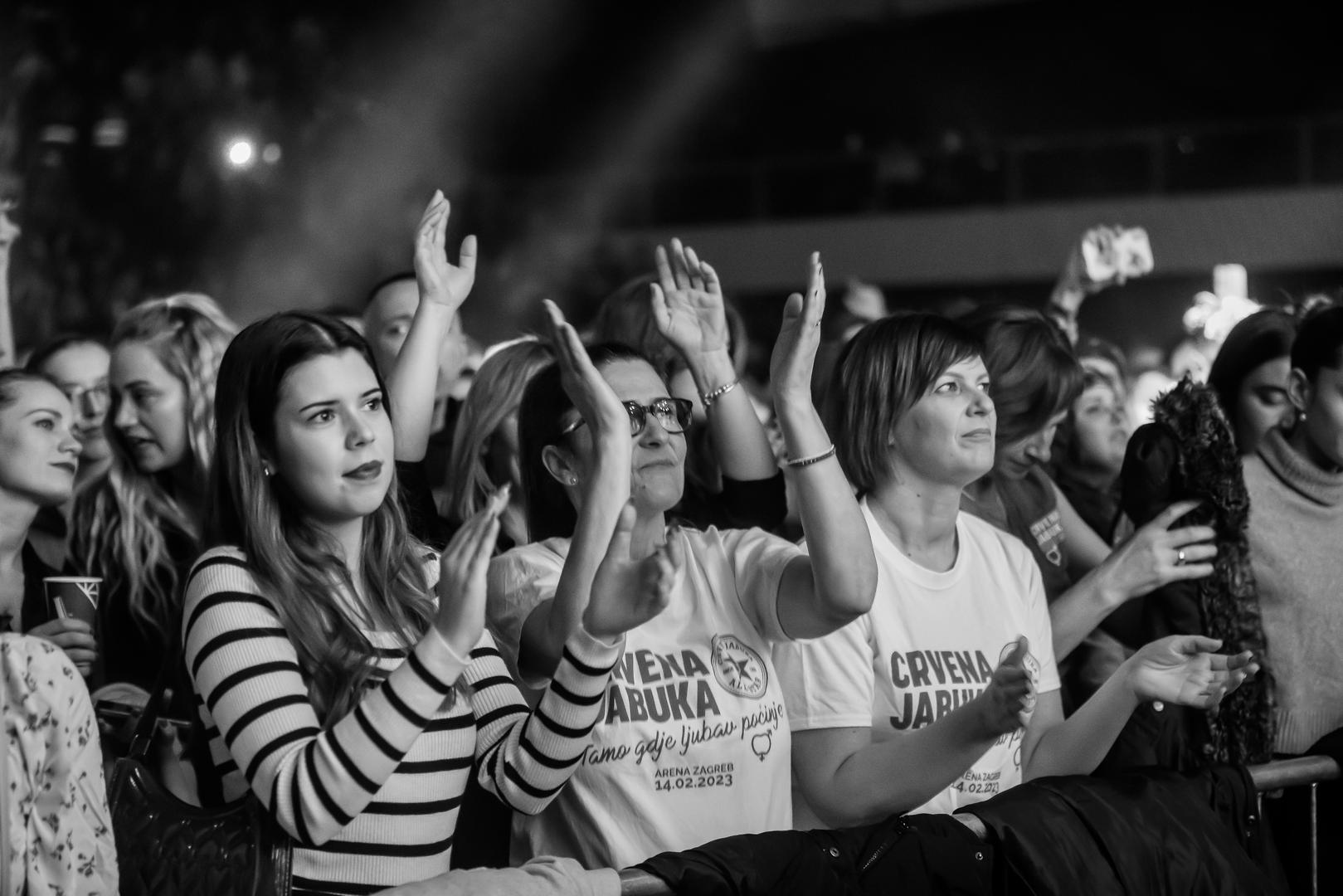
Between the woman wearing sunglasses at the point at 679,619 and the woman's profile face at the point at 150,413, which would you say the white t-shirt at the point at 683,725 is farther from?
the woman's profile face at the point at 150,413

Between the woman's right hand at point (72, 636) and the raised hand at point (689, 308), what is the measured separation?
3.62 ft

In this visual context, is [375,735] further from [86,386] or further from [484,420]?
[86,386]

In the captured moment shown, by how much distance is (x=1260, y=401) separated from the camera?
3.65 m

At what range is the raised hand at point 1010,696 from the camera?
1.96 m

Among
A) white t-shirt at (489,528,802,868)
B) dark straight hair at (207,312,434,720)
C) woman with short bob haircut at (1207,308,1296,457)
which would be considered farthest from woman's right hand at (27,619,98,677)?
woman with short bob haircut at (1207,308,1296,457)

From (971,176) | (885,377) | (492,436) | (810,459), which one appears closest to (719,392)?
(885,377)

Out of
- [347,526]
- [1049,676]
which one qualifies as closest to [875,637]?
[1049,676]

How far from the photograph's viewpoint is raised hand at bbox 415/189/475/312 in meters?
2.73

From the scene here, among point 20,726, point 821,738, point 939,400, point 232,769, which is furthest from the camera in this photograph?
point 939,400

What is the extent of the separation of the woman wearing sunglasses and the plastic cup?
0.70 metres

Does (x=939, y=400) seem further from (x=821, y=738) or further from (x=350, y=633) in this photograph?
(x=350, y=633)

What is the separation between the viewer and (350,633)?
1.99 metres

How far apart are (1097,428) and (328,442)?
3071 mm

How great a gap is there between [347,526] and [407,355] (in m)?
0.65
